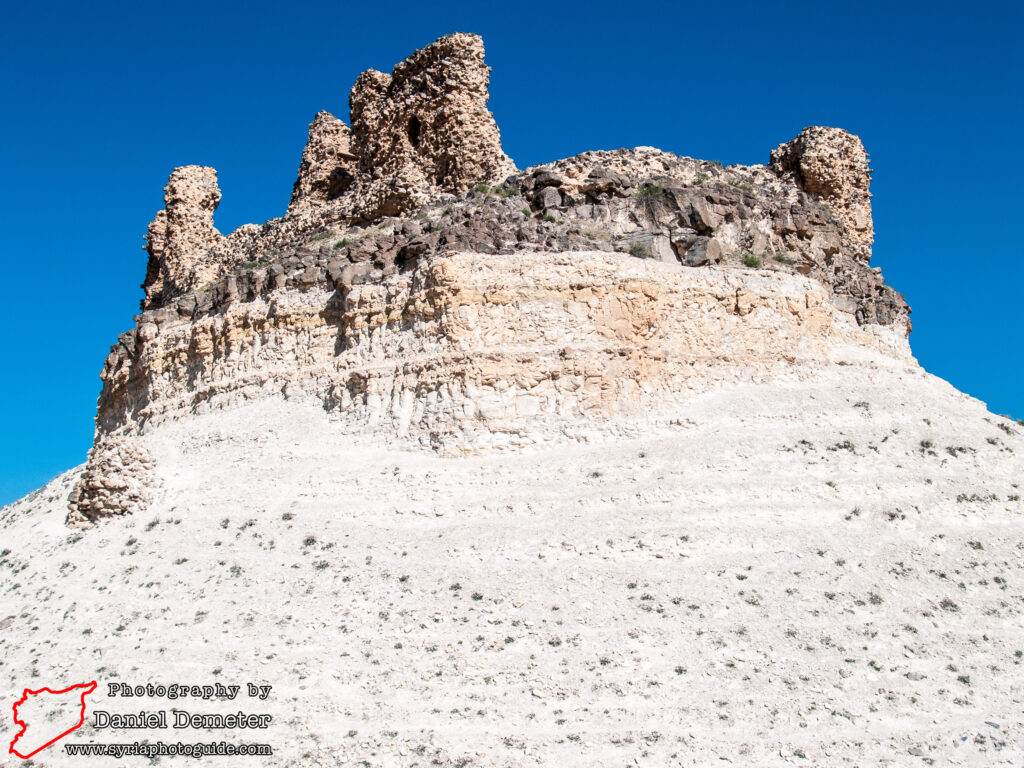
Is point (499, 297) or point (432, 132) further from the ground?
point (432, 132)

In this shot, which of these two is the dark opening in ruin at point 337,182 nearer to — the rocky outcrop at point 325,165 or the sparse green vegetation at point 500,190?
the rocky outcrop at point 325,165

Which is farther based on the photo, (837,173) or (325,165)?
(325,165)

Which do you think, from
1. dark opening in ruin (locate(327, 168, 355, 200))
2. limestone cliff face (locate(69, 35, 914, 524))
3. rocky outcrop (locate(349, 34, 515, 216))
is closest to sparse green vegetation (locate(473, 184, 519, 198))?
limestone cliff face (locate(69, 35, 914, 524))

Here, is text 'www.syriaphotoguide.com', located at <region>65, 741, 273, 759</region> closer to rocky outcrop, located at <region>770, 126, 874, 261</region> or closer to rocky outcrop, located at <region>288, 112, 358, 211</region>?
rocky outcrop, located at <region>288, 112, 358, 211</region>

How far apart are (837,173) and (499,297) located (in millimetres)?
11737

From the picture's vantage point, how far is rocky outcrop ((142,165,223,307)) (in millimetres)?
28078

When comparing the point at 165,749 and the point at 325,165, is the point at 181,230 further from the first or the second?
the point at 165,749

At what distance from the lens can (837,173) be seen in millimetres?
24156

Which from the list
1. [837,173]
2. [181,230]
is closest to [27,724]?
[181,230]

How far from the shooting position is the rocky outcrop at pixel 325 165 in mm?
27922

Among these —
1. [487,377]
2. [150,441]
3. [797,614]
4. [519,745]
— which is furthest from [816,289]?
[150,441]

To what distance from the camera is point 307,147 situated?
28766 mm

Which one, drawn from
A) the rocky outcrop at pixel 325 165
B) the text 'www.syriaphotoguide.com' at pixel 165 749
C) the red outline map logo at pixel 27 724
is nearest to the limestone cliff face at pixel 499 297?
the rocky outcrop at pixel 325 165

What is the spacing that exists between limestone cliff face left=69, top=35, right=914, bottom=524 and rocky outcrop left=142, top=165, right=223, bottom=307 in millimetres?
3871
